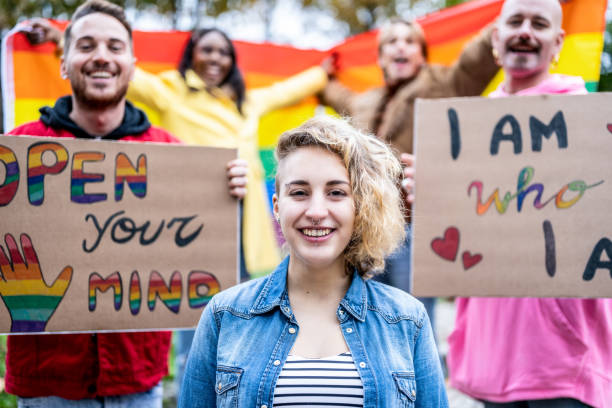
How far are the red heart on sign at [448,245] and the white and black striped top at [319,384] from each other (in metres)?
0.80

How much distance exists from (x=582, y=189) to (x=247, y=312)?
4.49ft

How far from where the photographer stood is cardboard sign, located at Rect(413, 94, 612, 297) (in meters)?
2.14

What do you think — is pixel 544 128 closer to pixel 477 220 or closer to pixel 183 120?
pixel 477 220

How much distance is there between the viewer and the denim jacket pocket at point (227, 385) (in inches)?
61.2

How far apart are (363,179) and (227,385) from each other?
2.30 ft

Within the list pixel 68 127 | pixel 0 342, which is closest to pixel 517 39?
pixel 68 127

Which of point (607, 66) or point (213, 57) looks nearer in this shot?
point (213, 57)

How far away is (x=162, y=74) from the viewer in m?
3.98

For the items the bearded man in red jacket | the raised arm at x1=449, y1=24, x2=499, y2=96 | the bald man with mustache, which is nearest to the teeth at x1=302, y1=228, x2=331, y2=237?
the bearded man in red jacket

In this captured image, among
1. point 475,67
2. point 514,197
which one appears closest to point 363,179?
point 514,197

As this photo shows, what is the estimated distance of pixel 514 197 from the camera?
2.19 m

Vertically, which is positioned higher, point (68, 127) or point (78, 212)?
point (68, 127)

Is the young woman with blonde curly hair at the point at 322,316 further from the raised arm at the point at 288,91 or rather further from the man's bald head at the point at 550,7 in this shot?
the raised arm at the point at 288,91

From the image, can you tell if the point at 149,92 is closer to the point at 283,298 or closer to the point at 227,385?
the point at 283,298
